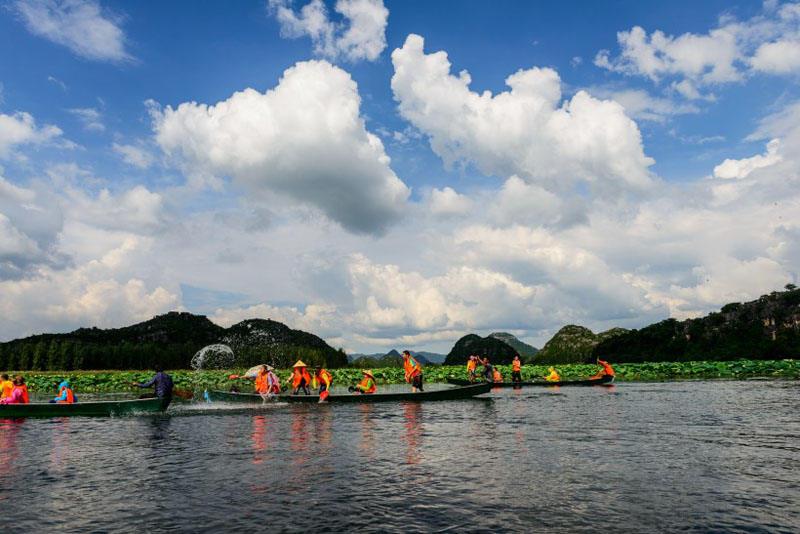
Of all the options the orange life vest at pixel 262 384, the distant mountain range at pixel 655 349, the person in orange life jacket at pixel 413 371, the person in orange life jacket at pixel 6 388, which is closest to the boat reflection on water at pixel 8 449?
the person in orange life jacket at pixel 6 388

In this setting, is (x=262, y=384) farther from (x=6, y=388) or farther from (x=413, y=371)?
(x=6, y=388)

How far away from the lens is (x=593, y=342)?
477 ft

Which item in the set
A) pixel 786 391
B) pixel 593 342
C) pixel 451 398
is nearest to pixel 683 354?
pixel 593 342

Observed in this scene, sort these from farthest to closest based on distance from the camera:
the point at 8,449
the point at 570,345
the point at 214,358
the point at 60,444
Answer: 1. the point at 570,345
2. the point at 214,358
3. the point at 60,444
4. the point at 8,449

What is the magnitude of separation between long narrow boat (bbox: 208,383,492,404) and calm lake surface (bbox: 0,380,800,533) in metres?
5.80

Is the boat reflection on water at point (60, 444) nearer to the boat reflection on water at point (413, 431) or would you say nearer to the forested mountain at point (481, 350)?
the boat reflection on water at point (413, 431)

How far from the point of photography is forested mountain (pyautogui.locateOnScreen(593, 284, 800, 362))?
273ft

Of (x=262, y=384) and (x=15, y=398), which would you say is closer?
(x=15, y=398)

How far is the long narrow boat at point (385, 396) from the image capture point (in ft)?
94.6

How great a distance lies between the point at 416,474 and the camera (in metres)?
12.4

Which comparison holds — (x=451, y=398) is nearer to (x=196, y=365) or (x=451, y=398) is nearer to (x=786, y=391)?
(x=786, y=391)

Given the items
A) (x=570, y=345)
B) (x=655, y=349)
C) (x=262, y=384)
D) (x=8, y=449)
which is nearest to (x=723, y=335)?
(x=655, y=349)

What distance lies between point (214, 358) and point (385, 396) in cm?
10690

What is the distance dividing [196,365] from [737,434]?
114942 mm
